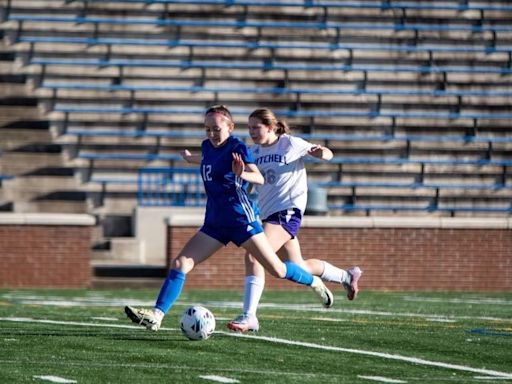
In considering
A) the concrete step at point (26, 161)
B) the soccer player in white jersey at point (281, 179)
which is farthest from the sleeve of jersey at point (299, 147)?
the concrete step at point (26, 161)

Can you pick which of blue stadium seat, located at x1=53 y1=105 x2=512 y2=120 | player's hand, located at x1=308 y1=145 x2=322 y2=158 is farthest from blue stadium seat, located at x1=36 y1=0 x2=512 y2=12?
player's hand, located at x1=308 y1=145 x2=322 y2=158

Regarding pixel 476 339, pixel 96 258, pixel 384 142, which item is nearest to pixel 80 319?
pixel 476 339

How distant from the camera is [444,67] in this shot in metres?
25.9

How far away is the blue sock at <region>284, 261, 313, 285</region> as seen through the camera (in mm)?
10898

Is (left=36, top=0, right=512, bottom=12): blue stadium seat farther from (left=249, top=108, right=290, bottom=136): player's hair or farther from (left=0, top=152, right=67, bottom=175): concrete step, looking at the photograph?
(left=249, top=108, right=290, bottom=136): player's hair

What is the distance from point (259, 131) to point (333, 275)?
1862 mm

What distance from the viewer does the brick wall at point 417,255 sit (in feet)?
67.7

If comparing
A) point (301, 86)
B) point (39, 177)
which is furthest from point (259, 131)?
point (301, 86)

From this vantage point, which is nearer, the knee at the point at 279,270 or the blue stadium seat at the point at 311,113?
the knee at the point at 279,270

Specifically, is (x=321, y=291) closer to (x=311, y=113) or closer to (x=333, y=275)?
(x=333, y=275)

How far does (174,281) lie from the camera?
10180 millimetres

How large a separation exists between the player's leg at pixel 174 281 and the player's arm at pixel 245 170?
2.15 feet

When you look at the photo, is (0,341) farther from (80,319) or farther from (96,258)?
(96,258)

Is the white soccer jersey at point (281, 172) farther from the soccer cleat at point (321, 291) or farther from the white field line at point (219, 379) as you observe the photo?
the white field line at point (219, 379)
